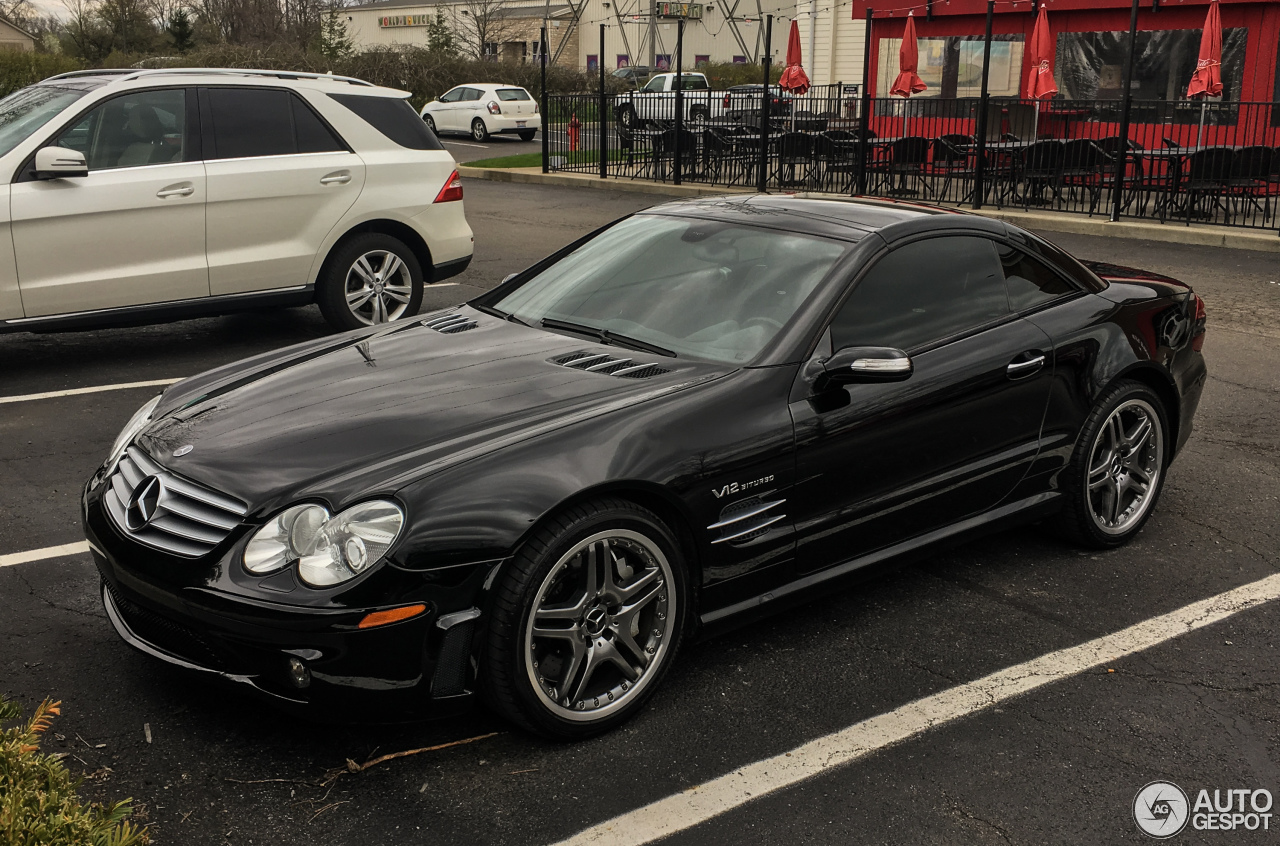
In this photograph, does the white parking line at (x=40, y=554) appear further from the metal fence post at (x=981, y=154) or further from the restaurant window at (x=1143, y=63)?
the restaurant window at (x=1143, y=63)

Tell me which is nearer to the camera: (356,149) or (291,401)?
(291,401)

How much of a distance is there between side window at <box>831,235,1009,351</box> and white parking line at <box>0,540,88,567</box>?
10.0ft

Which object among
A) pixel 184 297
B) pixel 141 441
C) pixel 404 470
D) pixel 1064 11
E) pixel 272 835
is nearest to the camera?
pixel 272 835

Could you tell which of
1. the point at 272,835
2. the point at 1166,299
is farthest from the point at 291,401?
the point at 1166,299

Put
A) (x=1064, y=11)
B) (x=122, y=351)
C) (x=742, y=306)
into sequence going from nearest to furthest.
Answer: (x=742, y=306) → (x=122, y=351) → (x=1064, y=11)

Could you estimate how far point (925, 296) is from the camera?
4.37 meters

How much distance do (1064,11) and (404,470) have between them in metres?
21.2

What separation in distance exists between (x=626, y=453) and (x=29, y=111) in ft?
19.6

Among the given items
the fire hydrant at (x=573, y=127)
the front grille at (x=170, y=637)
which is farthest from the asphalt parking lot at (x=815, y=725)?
the fire hydrant at (x=573, y=127)

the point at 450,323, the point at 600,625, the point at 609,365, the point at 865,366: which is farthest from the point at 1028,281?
the point at 600,625

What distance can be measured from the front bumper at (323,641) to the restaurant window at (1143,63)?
20.1m

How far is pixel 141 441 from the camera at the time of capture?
3.73 m

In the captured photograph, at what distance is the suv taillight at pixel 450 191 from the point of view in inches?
344

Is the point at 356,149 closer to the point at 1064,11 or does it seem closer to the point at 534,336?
the point at 534,336
